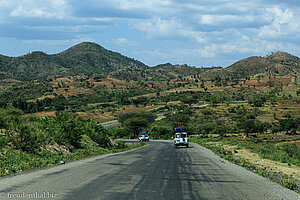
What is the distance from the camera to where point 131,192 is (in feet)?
32.5

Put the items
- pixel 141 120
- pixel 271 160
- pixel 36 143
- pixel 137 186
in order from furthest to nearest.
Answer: pixel 141 120 → pixel 271 160 → pixel 36 143 → pixel 137 186

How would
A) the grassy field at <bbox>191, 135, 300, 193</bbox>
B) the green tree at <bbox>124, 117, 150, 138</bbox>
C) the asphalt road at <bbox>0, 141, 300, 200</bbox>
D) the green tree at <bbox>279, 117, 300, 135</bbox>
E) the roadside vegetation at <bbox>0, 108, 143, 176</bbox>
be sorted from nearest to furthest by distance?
the asphalt road at <bbox>0, 141, 300, 200</bbox> → the grassy field at <bbox>191, 135, 300, 193</bbox> → the roadside vegetation at <bbox>0, 108, 143, 176</bbox> → the green tree at <bbox>279, 117, 300, 135</bbox> → the green tree at <bbox>124, 117, 150, 138</bbox>

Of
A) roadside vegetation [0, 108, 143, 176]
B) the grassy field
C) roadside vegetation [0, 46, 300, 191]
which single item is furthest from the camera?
roadside vegetation [0, 46, 300, 191]

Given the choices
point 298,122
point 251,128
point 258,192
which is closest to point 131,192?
point 258,192

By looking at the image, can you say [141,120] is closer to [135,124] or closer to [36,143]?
[135,124]

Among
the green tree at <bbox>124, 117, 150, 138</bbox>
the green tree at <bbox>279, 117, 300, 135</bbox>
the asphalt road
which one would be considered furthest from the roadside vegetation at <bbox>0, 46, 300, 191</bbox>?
the asphalt road

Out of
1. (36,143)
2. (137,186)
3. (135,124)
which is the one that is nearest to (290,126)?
(135,124)

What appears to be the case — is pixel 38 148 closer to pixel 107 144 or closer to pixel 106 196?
pixel 106 196

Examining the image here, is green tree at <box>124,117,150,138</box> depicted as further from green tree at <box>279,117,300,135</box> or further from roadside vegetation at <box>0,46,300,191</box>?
green tree at <box>279,117,300,135</box>

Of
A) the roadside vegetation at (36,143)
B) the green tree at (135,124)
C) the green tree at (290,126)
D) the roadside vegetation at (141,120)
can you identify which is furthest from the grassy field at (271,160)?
the green tree at (135,124)

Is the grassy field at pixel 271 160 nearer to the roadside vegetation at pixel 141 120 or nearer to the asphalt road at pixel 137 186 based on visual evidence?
the roadside vegetation at pixel 141 120

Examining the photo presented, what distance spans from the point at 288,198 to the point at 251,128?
54707 millimetres

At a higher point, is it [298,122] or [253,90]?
[253,90]

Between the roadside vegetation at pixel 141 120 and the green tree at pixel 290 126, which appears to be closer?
the roadside vegetation at pixel 141 120
